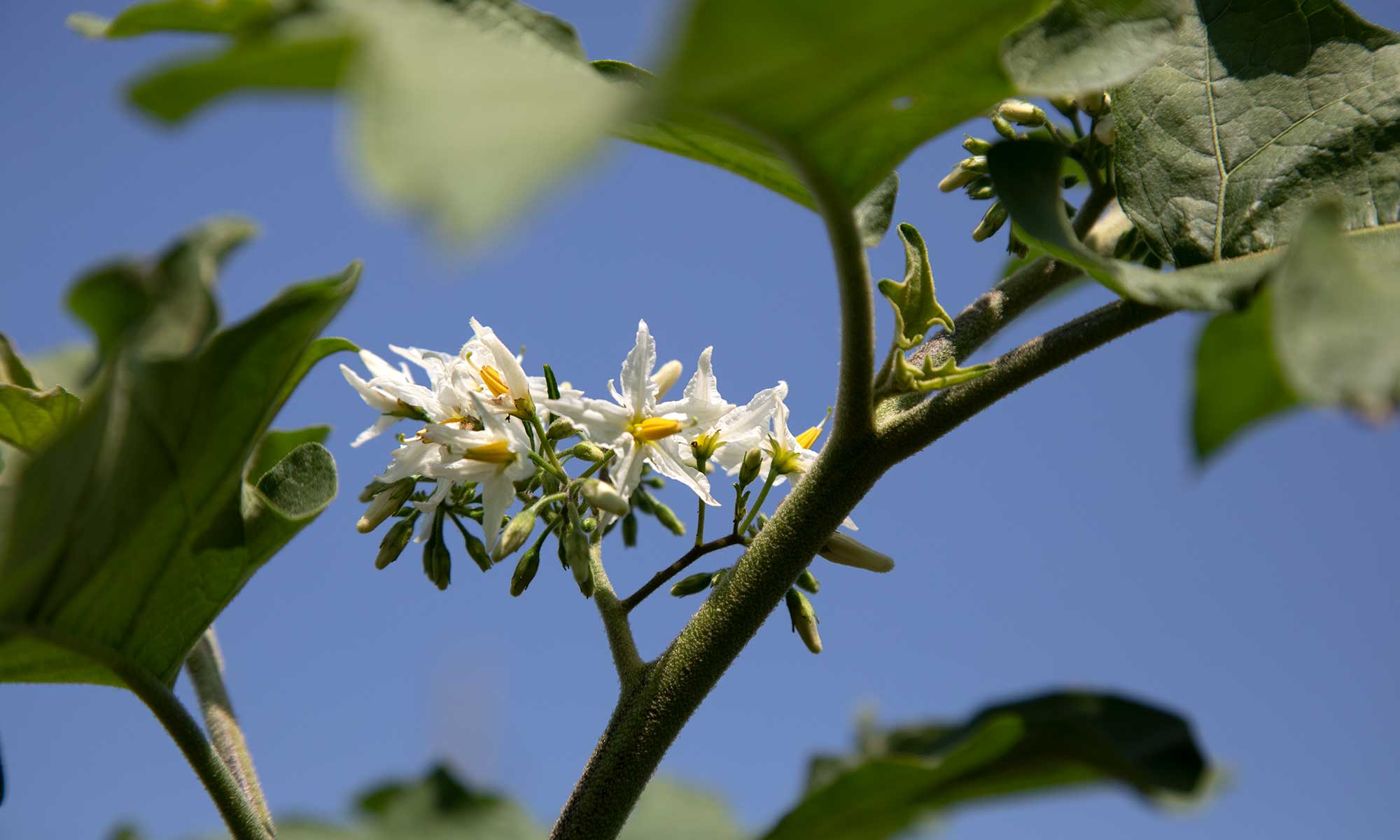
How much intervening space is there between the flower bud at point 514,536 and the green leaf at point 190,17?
779 mm

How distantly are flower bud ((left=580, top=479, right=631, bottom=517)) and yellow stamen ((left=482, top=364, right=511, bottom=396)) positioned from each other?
0.99 ft

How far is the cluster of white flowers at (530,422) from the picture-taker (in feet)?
5.47

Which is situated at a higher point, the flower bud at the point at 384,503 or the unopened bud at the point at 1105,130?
the unopened bud at the point at 1105,130

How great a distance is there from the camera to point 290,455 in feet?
4.70

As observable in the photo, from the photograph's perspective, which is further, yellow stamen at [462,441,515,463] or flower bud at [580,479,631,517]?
yellow stamen at [462,441,515,463]

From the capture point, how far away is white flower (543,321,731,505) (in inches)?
66.4

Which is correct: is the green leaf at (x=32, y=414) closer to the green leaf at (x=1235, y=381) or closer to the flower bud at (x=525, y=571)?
the flower bud at (x=525, y=571)

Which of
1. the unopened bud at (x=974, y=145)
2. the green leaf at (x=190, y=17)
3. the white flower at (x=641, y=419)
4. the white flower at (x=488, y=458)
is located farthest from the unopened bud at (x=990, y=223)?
the green leaf at (x=190, y=17)

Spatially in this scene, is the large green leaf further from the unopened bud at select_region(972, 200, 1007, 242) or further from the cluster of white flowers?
the unopened bud at select_region(972, 200, 1007, 242)

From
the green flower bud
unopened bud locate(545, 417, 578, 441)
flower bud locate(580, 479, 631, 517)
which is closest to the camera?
flower bud locate(580, 479, 631, 517)

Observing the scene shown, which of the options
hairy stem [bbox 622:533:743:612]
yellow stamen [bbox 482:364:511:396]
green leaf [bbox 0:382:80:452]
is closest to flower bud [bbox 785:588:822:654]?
hairy stem [bbox 622:533:743:612]

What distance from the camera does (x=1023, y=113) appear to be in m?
1.59

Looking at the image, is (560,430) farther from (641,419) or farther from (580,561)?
(580,561)

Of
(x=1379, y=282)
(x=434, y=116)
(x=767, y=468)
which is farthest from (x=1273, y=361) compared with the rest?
(x=767, y=468)
